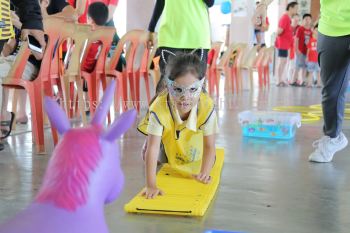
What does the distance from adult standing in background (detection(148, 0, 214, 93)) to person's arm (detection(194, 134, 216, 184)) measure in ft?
2.07

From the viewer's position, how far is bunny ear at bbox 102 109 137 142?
109cm

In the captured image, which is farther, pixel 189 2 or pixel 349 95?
pixel 349 95

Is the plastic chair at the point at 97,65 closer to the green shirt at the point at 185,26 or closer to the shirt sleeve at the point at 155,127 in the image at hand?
the green shirt at the point at 185,26

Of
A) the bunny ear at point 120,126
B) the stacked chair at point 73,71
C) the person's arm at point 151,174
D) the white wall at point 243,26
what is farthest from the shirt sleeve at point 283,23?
the bunny ear at point 120,126

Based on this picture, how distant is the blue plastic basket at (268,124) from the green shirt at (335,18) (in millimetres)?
1171

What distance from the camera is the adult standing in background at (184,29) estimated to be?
10.0ft

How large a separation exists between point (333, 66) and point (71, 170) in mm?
2314

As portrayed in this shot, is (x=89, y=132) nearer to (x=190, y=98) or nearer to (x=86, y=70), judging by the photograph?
(x=190, y=98)

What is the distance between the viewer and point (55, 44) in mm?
3482

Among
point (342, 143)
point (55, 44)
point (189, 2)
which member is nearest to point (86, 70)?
point (55, 44)

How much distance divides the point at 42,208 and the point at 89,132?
19 centimetres

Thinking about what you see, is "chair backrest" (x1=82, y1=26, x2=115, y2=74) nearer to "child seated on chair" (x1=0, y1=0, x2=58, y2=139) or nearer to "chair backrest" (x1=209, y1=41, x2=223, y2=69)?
"child seated on chair" (x1=0, y1=0, x2=58, y2=139)

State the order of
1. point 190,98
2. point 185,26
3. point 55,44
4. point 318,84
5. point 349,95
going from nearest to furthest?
point 190,98 < point 185,26 < point 55,44 < point 349,95 < point 318,84

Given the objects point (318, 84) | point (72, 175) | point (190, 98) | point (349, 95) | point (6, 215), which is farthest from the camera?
point (318, 84)
